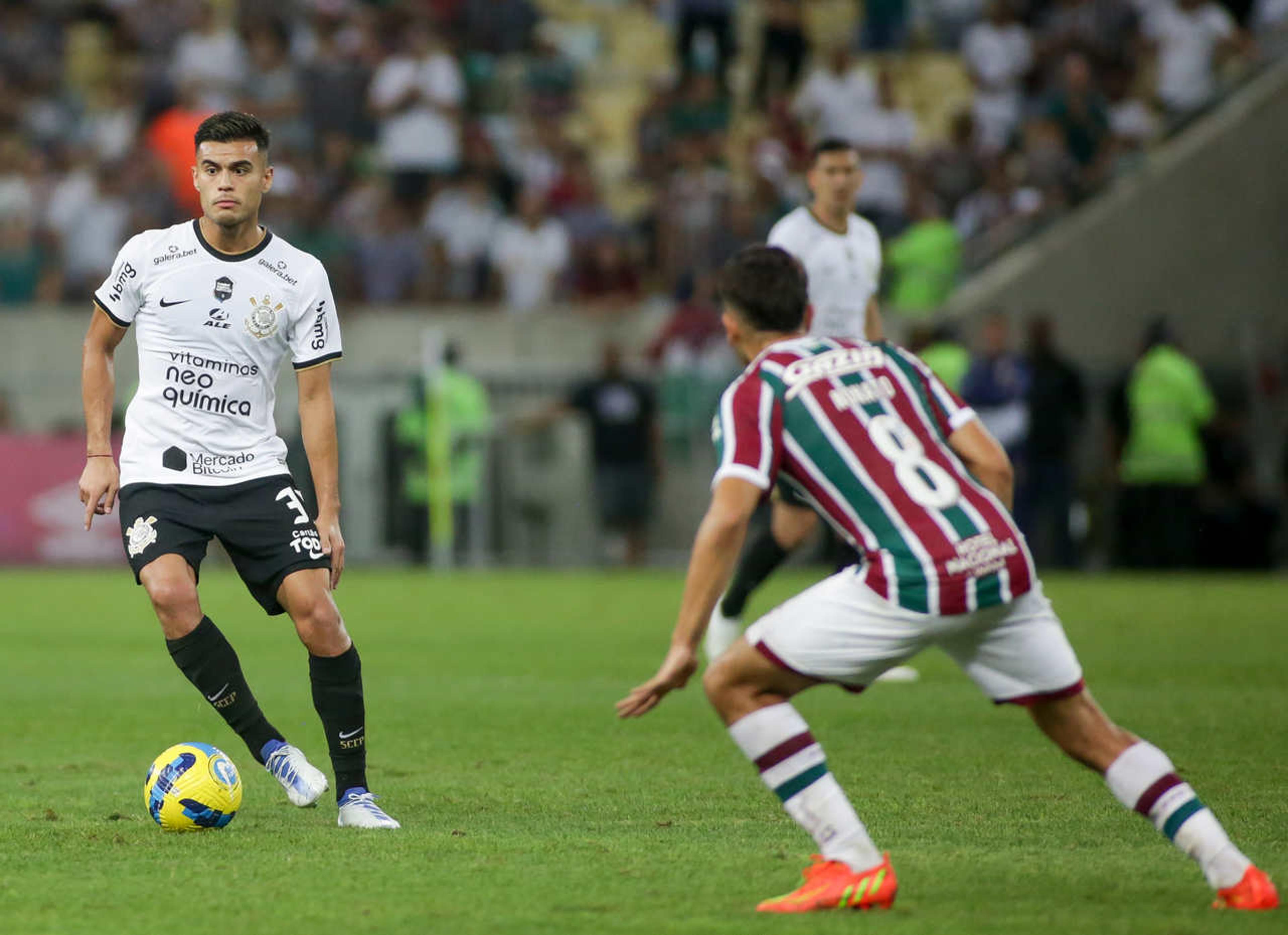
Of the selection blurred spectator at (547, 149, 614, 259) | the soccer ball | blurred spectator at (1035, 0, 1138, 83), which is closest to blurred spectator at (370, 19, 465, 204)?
blurred spectator at (547, 149, 614, 259)

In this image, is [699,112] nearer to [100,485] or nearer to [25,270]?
[25,270]

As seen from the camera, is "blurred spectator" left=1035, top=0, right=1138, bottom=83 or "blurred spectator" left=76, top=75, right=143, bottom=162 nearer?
"blurred spectator" left=76, top=75, right=143, bottom=162

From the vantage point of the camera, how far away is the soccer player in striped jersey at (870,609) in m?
5.30

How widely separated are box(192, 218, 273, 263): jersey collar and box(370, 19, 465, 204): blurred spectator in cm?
1538

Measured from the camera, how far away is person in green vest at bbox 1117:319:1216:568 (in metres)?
19.5

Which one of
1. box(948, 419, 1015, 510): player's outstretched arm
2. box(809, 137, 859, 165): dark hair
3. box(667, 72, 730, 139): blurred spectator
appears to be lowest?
box(948, 419, 1015, 510): player's outstretched arm

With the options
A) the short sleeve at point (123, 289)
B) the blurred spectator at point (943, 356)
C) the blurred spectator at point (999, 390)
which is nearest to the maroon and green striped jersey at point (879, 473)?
the short sleeve at point (123, 289)

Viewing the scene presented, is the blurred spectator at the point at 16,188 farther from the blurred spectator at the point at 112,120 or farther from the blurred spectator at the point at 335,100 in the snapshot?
the blurred spectator at the point at 335,100

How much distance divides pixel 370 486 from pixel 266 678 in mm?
9538

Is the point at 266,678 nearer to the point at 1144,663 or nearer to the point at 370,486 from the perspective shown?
the point at 1144,663

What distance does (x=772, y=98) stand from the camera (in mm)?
23203

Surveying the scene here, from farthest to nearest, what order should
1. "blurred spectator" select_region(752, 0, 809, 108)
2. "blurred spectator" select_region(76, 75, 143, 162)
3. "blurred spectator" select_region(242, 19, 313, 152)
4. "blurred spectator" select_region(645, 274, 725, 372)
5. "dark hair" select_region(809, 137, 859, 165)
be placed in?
"blurred spectator" select_region(752, 0, 809, 108) < "blurred spectator" select_region(76, 75, 143, 162) < "blurred spectator" select_region(242, 19, 313, 152) < "blurred spectator" select_region(645, 274, 725, 372) < "dark hair" select_region(809, 137, 859, 165)

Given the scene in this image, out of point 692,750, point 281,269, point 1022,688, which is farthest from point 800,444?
point 692,750

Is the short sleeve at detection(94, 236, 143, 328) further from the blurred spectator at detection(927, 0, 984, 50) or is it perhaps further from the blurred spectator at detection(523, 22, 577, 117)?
the blurred spectator at detection(927, 0, 984, 50)
